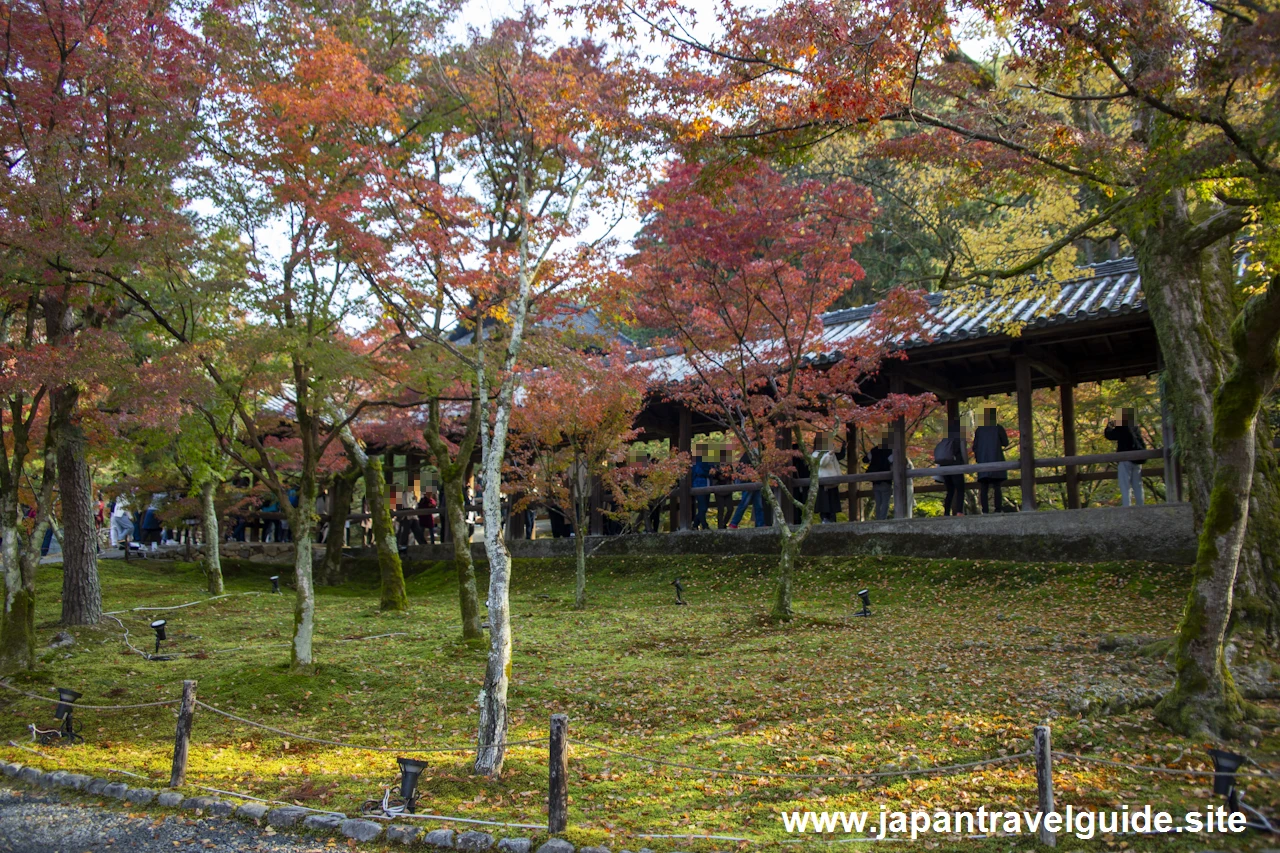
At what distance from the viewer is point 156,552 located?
23.0 metres

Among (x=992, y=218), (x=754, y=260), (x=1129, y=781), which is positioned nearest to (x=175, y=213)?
(x=754, y=260)

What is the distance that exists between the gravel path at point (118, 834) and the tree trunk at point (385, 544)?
8460mm

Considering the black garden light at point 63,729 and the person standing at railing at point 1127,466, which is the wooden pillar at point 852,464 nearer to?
the person standing at railing at point 1127,466

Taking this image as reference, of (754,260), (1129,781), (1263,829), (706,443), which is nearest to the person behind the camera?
(1263,829)

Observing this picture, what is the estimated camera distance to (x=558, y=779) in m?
5.00

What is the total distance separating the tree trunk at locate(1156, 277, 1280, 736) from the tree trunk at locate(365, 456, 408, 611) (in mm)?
11315

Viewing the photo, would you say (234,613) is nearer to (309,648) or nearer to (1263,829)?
(309,648)

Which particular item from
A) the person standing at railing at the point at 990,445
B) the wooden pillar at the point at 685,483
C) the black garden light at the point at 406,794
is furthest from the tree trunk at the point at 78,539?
the person standing at railing at the point at 990,445

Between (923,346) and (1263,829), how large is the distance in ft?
32.1

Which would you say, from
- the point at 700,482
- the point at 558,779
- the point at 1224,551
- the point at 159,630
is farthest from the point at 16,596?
the point at 700,482

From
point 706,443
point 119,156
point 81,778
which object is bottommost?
point 81,778

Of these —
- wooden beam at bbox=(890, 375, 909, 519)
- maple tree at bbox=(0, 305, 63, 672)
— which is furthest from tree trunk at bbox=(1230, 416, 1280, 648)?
maple tree at bbox=(0, 305, 63, 672)

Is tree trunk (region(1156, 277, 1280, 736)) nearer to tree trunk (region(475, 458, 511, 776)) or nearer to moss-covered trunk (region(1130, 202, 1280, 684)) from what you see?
moss-covered trunk (region(1130, 202, 1280, 684))

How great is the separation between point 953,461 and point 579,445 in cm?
609
